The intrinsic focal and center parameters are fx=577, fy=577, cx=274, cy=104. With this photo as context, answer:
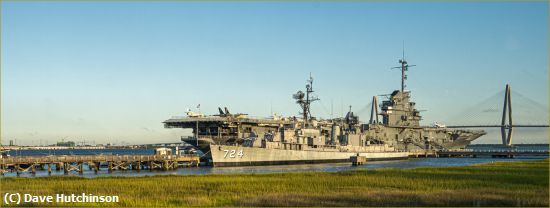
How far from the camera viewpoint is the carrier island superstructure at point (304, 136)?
73750 mm

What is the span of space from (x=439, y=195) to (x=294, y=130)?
52.3 m

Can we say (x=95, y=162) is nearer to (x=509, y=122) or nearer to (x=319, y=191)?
(x=319, y=191)

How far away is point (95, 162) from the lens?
65875mm

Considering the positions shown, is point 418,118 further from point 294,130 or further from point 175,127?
point 175,127

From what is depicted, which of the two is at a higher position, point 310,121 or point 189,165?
point 310,121

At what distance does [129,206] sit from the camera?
84.6 feet

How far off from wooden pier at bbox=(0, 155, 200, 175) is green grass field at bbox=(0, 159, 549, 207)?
2573 cm

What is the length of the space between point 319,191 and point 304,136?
5011cm

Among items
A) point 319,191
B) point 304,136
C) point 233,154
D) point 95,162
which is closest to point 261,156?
point 233,154

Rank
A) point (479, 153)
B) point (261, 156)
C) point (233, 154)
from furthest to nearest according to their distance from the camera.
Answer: point (479, 153) → point (261, 156) → point (233, 154)

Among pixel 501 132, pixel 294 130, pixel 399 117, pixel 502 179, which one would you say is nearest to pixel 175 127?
pixel 294 130

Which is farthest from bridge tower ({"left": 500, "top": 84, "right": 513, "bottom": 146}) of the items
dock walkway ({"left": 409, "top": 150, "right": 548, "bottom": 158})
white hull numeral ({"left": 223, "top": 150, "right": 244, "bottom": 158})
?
white hull numeral ({"left": 223, "top": 150, "right": 244, "bottom": 158})

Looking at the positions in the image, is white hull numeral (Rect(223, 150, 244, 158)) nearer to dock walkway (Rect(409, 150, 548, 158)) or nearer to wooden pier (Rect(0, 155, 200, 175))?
wooden pier (Rect(0, 155, 200, 175))

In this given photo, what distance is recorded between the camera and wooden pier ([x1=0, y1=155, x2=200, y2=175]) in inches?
2492
